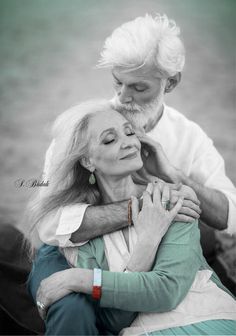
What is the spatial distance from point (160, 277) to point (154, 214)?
0.34 meters

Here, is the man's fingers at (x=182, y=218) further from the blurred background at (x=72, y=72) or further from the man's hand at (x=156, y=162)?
the blurred background at (x=72, y=72)

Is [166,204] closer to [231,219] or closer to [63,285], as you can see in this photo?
[231,219]

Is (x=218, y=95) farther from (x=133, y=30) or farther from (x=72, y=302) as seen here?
(x=72, y=302)

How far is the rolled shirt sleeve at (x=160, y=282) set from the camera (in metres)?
2.44

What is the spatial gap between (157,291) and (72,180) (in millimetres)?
770

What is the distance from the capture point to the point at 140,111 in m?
2.84

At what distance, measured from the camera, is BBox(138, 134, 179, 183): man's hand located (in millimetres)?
2805

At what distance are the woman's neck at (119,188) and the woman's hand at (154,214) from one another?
2.4 inches

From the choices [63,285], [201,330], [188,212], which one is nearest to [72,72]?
[188,212]

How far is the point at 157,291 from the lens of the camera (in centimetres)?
245

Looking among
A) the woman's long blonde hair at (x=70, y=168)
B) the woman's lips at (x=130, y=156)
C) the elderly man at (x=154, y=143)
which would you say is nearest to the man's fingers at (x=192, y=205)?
the elderly man at (x=154, y=143)

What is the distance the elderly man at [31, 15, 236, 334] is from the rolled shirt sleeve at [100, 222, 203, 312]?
0.61ft

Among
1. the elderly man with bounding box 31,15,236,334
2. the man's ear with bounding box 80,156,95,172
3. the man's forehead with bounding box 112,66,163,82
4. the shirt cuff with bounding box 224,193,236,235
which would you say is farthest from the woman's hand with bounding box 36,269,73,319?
the man's forehead with bounding box 112,66,163,82

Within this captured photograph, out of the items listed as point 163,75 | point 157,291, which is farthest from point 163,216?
point 163,75
